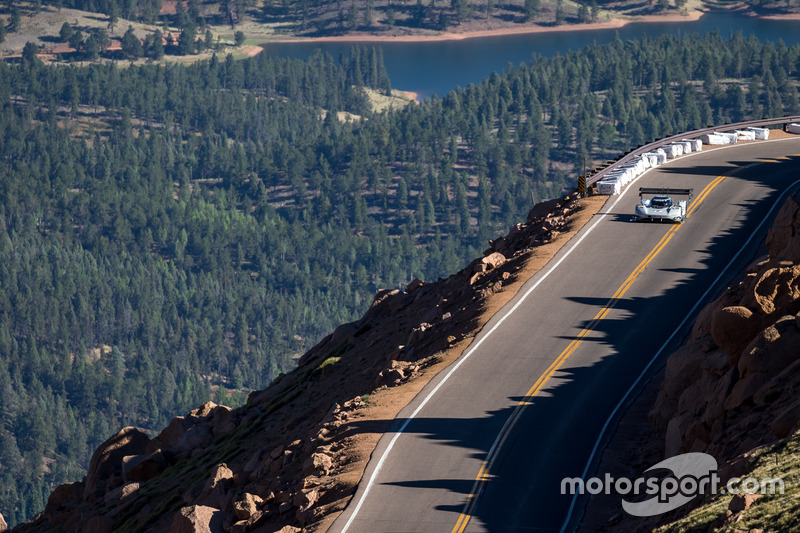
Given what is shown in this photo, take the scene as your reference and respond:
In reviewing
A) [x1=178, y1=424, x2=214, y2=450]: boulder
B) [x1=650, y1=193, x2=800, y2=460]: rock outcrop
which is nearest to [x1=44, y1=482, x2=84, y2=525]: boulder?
[x1=178, y1=424, x2=214, y2=450]: boulder

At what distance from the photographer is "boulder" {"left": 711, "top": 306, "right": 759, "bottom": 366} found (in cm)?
3772

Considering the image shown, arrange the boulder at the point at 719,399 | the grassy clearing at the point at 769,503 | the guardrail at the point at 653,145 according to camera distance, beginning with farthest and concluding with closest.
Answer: the guardrail at the point at 653,145 < the boulder at the point at 719,399 < the grassy clearing at the point at 769,503

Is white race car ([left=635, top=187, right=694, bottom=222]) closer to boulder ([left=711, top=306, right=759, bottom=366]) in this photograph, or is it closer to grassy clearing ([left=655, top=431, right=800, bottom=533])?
boulder ([left=711, top=306, right=759, bottom=366])

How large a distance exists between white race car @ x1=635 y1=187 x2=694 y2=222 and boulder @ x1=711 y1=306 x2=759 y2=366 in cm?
2723

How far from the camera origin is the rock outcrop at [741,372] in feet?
112

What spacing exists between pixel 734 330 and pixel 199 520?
58.2ft

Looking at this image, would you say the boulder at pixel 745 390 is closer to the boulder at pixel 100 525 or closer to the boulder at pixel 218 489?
the boulder at pixel 218 489

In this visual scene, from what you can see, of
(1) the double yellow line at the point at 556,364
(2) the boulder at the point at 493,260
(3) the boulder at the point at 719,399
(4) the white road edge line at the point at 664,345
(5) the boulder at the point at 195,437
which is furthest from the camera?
(5) the boulder at the point at 195,437

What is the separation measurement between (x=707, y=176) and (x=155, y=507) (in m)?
38.7

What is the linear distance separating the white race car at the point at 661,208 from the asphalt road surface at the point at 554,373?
1.89 feet

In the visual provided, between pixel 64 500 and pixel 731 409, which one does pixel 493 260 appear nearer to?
pixel 64 500

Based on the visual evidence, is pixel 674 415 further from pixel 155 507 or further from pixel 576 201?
pixel 576 201
